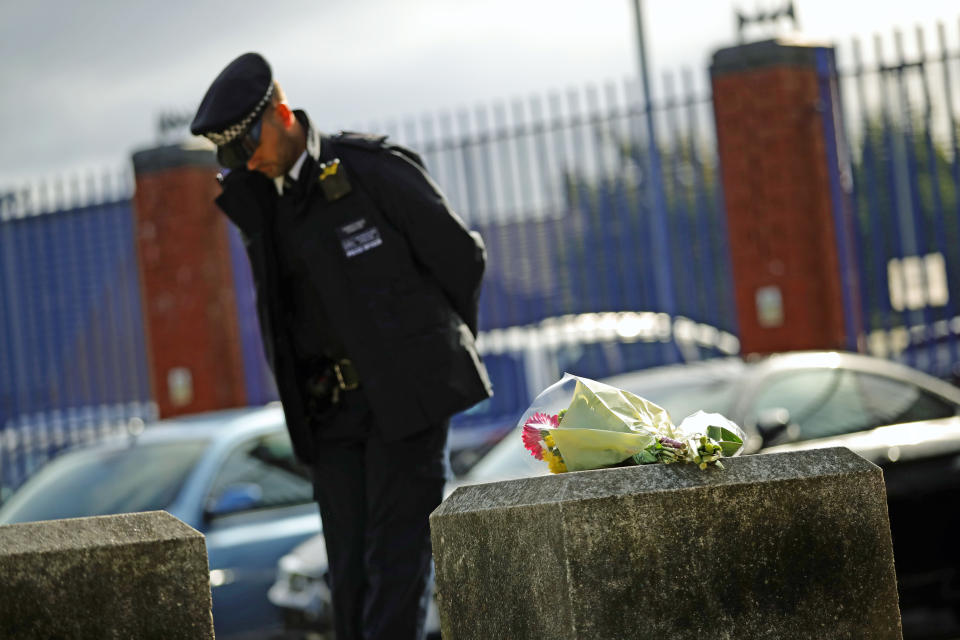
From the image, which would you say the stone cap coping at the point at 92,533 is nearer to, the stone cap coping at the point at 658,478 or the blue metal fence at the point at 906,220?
the stone cap coping at the point at 658,478

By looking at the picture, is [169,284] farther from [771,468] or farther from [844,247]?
[771,468]

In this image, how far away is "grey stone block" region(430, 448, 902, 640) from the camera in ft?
8.84

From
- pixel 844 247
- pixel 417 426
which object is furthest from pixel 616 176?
pixel 417 426

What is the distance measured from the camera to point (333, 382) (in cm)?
392

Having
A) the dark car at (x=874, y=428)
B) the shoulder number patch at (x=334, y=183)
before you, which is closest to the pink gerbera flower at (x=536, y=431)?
the shoulder number patch at (x=334, y=183)

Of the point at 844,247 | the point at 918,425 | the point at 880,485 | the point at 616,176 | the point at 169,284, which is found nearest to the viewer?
the point at 880,485

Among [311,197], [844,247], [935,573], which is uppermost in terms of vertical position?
[311,197]

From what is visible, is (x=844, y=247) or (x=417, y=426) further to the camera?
(x=844, y=247)

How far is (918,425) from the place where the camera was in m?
6.71

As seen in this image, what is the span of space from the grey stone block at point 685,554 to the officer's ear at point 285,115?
1.50 metres

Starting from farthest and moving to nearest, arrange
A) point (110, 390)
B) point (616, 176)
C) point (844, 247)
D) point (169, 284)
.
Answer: point (110, 390) < point (169, 284) < point (616, 176) < point (844, 247)

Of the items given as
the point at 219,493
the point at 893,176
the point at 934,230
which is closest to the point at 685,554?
the point at 219,493

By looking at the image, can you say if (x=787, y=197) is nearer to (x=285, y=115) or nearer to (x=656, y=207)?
(x=656, y=207)

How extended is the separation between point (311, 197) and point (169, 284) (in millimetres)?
9173
